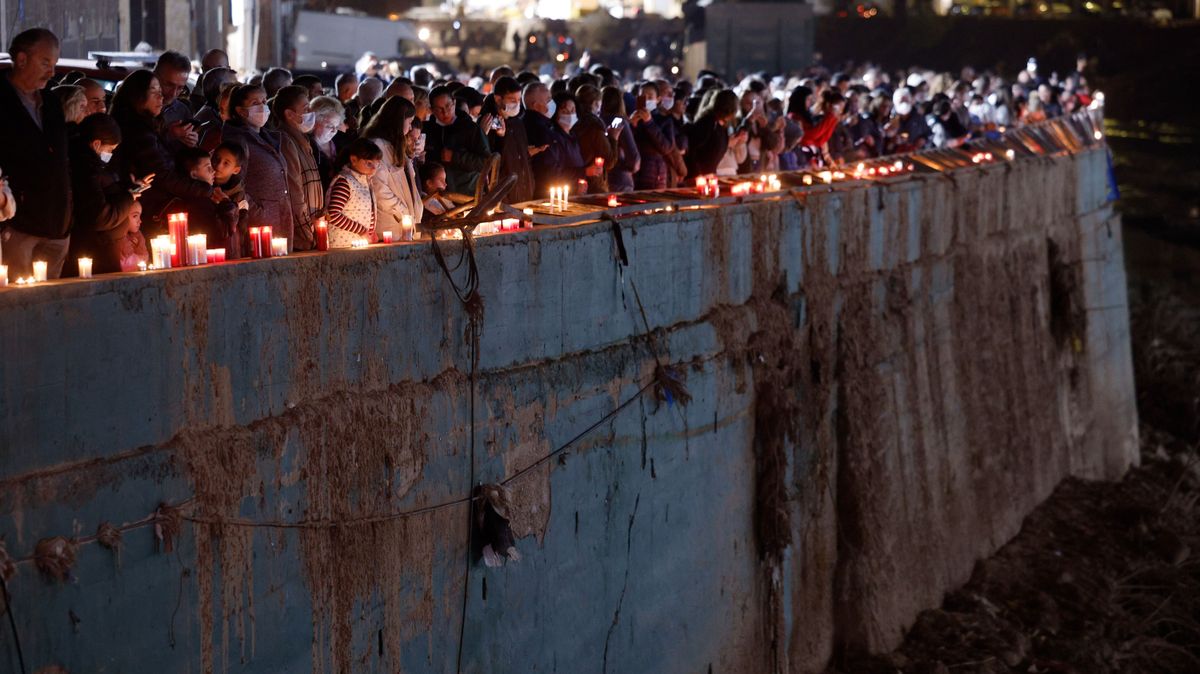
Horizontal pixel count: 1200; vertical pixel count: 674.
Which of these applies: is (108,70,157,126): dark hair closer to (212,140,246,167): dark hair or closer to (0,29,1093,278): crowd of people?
(0,29,1093,278): crowd of people

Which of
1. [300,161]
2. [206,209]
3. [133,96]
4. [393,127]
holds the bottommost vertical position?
[206,209]

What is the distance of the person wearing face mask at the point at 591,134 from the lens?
1316 cm

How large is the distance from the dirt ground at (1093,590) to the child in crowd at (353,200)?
6.98 metres

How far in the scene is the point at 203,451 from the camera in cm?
721

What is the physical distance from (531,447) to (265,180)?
7.51ft

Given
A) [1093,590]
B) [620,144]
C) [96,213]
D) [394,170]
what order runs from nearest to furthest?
1. [96,213]
2. [394,170]
3. [620,144]
4. [1093,590]

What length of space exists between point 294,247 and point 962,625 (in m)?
9.16

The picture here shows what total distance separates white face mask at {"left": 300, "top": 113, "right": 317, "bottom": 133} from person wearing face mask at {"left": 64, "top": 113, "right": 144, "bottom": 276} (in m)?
1.89

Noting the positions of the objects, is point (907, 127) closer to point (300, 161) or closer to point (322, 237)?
point (300, 161)

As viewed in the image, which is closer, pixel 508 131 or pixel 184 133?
pixel 184 133

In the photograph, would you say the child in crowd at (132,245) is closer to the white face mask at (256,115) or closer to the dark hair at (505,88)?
the white face mask at (256,115)

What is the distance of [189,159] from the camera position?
8297 mm

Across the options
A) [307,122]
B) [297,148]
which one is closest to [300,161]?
[297,148]

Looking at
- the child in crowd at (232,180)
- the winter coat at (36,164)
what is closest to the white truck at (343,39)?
the child in crowd at (232,180)
